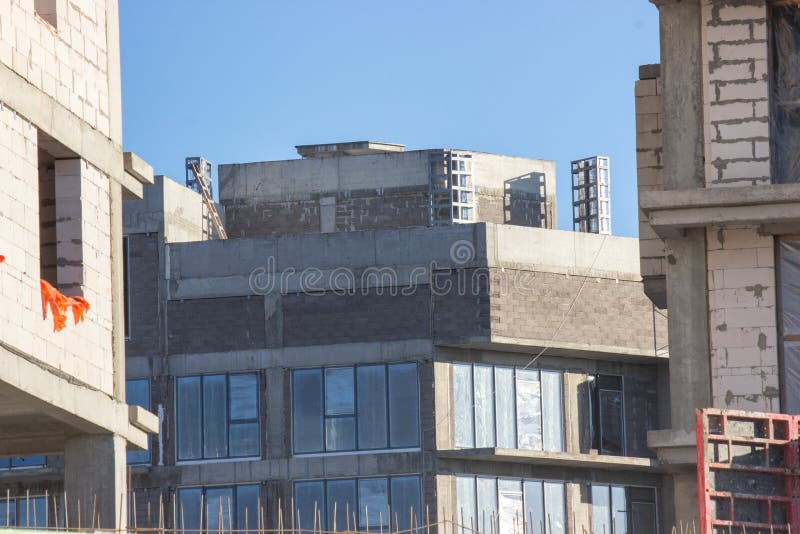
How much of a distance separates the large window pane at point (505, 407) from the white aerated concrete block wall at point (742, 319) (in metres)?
23.3

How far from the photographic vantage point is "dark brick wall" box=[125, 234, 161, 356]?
1946 inches

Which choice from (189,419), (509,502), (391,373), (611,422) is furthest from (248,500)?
(611,422)

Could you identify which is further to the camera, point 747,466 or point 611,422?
point 611,422

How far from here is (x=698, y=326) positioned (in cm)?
2559

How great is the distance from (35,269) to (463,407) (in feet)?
80.9

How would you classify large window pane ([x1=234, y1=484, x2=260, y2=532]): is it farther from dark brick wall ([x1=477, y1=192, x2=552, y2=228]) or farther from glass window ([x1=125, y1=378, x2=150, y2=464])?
dark brick wall ([x1=477, y1=192, x2=552, y2=228])

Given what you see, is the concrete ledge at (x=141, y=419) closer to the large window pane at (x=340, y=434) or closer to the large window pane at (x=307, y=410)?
the large window pane at (x=340, y=434)

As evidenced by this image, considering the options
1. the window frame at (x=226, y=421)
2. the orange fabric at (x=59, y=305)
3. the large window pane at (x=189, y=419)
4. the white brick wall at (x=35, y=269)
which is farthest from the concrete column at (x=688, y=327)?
the large window pane at (x=189, y=419)

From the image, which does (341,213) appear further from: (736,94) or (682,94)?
(736,94)

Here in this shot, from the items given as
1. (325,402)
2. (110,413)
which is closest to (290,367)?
(325,402)

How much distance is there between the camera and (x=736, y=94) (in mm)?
25891

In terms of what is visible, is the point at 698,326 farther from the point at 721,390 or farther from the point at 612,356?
the point at 612,356

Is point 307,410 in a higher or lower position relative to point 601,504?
higher

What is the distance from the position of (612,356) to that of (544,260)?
2721 millimetres
